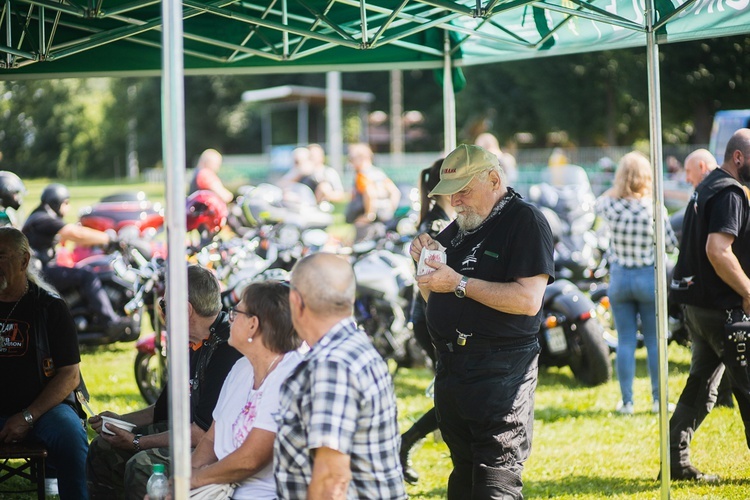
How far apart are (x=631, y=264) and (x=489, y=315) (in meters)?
3.38

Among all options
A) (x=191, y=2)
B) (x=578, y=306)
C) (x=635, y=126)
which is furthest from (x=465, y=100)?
(x=191, y=2)

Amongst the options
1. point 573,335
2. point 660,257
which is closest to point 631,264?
point 573,335

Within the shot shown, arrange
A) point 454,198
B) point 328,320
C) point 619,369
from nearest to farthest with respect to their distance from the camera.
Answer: point 328,320
point 454,198
point 619,369

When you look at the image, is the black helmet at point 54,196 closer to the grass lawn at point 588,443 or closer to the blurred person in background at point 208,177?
the blurred person in background at point 208,177

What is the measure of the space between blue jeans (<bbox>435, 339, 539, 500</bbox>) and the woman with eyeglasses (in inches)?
30.3

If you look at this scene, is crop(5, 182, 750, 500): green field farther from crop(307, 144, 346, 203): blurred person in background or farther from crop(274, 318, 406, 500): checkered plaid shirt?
crop(307, 144, 346, 203): blurred person in background

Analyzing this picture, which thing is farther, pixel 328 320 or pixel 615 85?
pixel 615 85

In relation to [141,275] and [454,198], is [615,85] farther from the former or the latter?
[454,198]

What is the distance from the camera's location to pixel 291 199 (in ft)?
35.0

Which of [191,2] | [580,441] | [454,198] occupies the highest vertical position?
[191,2]

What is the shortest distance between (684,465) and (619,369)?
68.7 inches

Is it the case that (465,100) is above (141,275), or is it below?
above

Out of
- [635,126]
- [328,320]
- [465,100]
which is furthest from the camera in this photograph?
[465,100]

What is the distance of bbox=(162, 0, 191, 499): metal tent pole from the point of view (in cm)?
273
